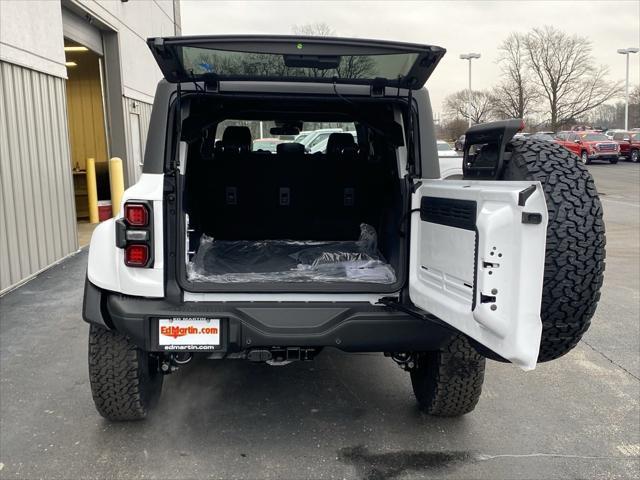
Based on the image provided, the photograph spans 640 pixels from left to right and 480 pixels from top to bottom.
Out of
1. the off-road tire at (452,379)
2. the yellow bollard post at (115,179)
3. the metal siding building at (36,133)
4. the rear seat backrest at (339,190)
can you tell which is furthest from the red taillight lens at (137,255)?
the yellow bollard post at (115,179)

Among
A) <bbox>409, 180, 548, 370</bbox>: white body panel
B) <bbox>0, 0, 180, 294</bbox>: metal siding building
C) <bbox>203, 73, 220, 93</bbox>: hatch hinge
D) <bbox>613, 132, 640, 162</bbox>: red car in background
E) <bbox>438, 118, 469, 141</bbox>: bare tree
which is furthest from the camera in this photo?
<bbox>438, 118, 469, 141</bbox>: bare tree

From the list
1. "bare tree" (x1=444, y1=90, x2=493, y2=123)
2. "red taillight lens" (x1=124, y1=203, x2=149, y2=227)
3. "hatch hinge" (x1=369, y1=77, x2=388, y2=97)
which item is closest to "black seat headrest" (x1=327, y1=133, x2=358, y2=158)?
"hatch hinge" (x1=369, y1=77, x2=388, y2=97)

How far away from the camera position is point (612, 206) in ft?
47.5

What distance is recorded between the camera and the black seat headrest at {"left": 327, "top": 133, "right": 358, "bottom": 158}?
14.4ft

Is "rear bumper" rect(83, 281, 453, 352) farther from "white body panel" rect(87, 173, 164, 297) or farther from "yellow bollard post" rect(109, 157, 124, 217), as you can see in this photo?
"yellow bollard post" rect(109, 157, 124, 217)

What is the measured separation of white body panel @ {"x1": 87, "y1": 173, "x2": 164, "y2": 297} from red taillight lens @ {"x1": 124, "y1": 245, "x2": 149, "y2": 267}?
0.03 metres

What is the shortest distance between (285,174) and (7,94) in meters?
3.98

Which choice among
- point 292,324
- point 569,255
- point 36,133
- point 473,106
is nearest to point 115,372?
point 292,324

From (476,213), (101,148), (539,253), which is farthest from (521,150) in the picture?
(101,148)

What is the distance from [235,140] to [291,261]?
1.11 metres

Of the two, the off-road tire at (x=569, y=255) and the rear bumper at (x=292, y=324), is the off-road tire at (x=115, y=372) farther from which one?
the off-road tire at (x=569, y=255)

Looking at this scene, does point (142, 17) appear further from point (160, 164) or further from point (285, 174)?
point (160, 164)

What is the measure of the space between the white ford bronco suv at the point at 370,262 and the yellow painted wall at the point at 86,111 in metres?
10.2

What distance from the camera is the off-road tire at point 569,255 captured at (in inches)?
90.9
